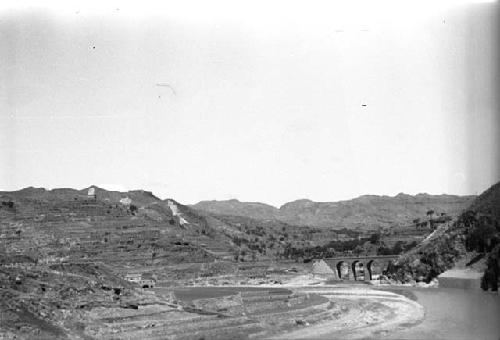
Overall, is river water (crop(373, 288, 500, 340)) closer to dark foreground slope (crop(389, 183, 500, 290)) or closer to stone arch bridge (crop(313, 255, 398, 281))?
dark foreground slope (crop(389, 183, 500, 290))

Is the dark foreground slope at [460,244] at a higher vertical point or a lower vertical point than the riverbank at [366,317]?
higher

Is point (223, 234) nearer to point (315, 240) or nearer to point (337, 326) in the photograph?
point (315, 240)

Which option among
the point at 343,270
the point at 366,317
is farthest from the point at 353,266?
the point at 366,317

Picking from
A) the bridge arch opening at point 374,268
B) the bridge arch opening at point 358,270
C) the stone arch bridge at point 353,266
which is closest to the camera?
the bridge arch opening at point 374,268

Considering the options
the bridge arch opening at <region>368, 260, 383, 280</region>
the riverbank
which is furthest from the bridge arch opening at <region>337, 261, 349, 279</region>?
the riverbank

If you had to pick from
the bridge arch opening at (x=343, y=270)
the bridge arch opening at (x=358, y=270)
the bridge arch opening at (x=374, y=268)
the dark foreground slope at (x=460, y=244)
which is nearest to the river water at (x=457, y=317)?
the dark foreground slope at (x=460, y=244)

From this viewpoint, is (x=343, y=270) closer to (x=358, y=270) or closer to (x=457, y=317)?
(x=358, y=270)

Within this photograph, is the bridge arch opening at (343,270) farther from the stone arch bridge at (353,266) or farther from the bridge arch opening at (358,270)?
the bridge arch opening at (358,270)
